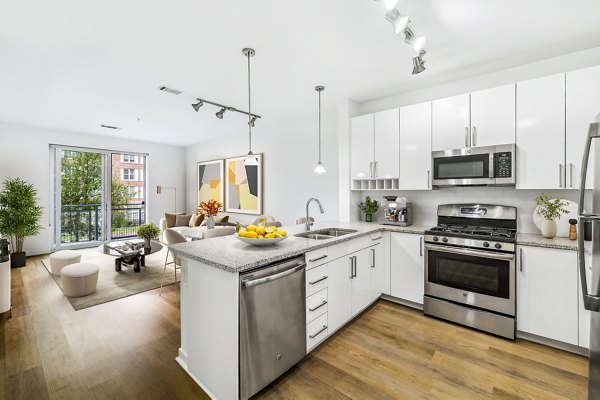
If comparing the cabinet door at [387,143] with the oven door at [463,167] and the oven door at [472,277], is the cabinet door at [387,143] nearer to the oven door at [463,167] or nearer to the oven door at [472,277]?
the oven door at [463,167]

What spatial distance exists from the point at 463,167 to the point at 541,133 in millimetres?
693

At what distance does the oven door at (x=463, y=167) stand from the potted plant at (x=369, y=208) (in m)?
0.90

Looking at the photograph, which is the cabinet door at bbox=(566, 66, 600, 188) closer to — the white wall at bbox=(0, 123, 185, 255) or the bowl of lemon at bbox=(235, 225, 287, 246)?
the bowl of lemon at bbox=(235, 225, 287, 246)

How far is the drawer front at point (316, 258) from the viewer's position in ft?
7.25

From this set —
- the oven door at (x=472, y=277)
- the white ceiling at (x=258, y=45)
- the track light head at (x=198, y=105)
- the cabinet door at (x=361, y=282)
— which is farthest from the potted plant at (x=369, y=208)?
the track light head at (x=198, y=105)

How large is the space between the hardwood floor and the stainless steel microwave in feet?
4.93

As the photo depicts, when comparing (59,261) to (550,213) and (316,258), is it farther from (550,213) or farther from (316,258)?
(550,213)

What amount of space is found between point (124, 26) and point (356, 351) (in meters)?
3.34

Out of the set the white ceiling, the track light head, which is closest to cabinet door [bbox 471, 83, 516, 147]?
the white ceiling

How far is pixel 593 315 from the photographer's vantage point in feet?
4.54

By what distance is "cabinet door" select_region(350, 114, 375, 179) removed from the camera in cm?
372

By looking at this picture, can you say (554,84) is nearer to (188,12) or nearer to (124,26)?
(188,12)

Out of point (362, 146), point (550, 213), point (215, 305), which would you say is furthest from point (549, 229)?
point (215, 305)

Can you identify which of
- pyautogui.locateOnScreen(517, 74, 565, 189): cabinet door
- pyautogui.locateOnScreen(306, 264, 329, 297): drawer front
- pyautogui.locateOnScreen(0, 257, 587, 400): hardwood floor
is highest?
pyautogui.locateOnScreen(517, 74, 565, 189): cabinet door
